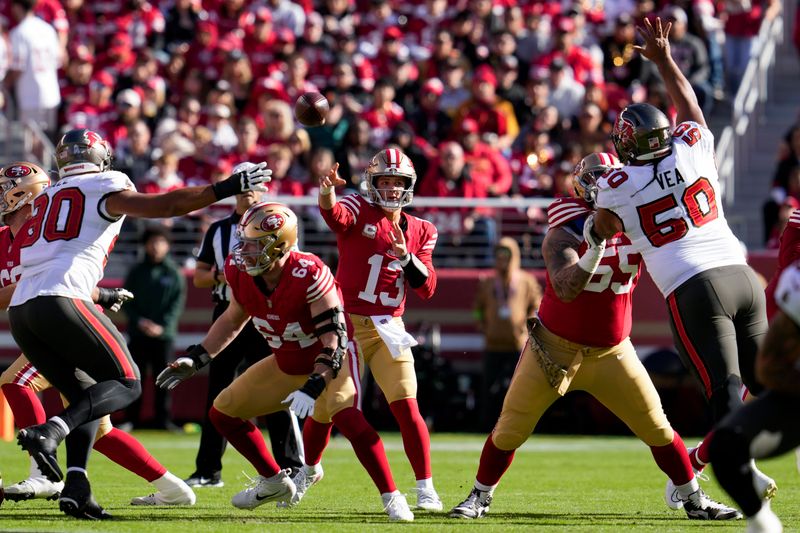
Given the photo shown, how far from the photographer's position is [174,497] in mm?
7516

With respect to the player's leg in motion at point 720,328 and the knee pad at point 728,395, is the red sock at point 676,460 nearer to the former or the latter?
the player's leg in motion at point 720,328

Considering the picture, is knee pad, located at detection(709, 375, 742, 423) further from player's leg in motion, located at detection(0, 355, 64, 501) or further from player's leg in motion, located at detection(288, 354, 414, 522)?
player's leg in motion, located at detection(0, 355, 64, 501)

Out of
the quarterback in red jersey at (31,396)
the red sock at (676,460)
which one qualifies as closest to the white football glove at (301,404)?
the quarterback in red jersey at (31,396)

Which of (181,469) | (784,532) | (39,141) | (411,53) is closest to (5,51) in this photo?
(39,141)

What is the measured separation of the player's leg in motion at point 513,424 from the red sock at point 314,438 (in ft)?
3.06

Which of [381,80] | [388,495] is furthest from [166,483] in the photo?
[381,80]

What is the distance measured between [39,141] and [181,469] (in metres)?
5.42

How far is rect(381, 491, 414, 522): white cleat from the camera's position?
6.94 m

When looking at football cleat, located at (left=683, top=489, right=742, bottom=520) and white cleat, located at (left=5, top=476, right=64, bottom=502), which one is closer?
football cleat, located at (left=683, top=489, right=742, bottom=520)

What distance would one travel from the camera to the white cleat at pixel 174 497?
24.6 ft

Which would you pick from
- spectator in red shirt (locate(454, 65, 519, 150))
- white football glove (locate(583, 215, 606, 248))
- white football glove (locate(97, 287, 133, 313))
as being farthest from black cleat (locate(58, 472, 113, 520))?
spectator in red shirt (locate(454, 65, 519, 150))

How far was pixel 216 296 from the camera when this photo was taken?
8.99 metres

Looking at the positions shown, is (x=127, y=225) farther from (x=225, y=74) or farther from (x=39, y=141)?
(x=225, y=74)

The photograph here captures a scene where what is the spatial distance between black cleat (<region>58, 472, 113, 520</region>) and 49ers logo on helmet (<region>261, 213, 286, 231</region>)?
153 cm
